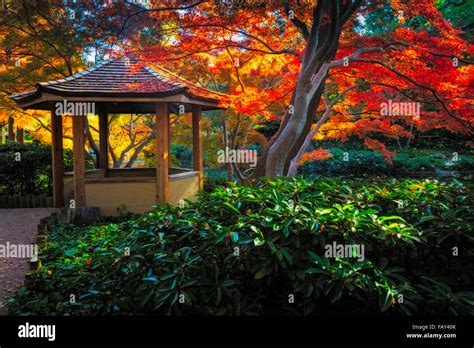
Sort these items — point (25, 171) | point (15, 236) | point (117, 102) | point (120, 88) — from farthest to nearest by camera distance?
1. point (25, 171)
2. point (117, 102)
3. point (120, 88)
4. point (15, 236)

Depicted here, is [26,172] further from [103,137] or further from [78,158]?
[78,158]

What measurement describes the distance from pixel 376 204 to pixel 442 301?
1181 mm

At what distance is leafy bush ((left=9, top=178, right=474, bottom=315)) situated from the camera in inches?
112

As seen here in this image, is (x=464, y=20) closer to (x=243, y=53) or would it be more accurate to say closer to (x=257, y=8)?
(x=243, y=53)

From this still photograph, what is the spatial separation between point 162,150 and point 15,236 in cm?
328

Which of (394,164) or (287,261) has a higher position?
(394,164)

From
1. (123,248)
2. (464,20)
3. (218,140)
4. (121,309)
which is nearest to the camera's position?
(121,309)

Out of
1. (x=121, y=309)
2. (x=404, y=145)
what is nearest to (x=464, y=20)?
(x=404, y=145)

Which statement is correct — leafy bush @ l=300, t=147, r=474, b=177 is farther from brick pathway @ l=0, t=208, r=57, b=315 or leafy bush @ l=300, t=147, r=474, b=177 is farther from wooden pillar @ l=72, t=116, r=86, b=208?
brick pathway @ l=0, t=208, r=57, b=315

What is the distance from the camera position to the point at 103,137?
10.9m

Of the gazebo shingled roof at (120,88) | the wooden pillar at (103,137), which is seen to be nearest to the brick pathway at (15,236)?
the wooden pillar at (103,137)

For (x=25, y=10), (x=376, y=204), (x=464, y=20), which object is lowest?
(x=376, y=204)

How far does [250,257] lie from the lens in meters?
3.02

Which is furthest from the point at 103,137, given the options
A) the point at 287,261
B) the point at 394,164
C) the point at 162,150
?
the point at 394,164
